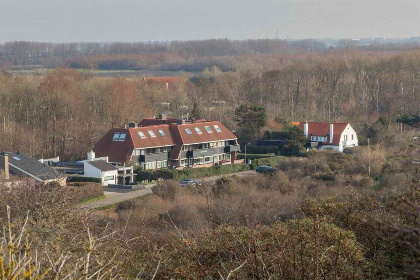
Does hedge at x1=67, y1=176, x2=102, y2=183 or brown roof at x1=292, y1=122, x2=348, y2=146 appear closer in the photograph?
hedge at x1=67, y1=176, x2=102, y2=183

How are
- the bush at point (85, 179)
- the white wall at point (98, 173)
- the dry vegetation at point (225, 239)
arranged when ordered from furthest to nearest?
the white wall at point (98, 173) → the bush at point (85, 179) → the dry vegetation at point (225, 239)

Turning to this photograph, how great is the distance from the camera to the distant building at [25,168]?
75.6 ft

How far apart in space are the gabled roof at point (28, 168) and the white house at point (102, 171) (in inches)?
86.4

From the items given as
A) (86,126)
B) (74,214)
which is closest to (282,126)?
(86,126)

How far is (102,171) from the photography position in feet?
86.4

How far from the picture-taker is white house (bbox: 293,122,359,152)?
108ft

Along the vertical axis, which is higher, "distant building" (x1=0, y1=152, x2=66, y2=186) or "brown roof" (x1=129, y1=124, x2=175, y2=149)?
"brown roof" (x1=129, y1=124, x2=175, y2=149)

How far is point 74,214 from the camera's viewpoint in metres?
11.1

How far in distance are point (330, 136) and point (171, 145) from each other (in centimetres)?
831

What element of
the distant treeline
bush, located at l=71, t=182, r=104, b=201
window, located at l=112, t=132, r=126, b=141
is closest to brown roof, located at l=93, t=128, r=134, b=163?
window, located at l=112, t=132, r=126, b=141

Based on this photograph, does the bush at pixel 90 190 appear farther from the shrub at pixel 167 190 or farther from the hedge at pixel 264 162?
the hedge at pixel 264 162

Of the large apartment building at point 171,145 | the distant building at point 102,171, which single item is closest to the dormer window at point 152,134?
the large apartment building at point 171,145

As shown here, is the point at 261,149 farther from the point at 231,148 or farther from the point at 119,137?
the point at 119,137

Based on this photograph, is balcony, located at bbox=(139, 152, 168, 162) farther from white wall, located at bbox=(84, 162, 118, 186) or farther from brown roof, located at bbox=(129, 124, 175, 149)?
white wall, located at bbox=(84, 162, 118, 186)
